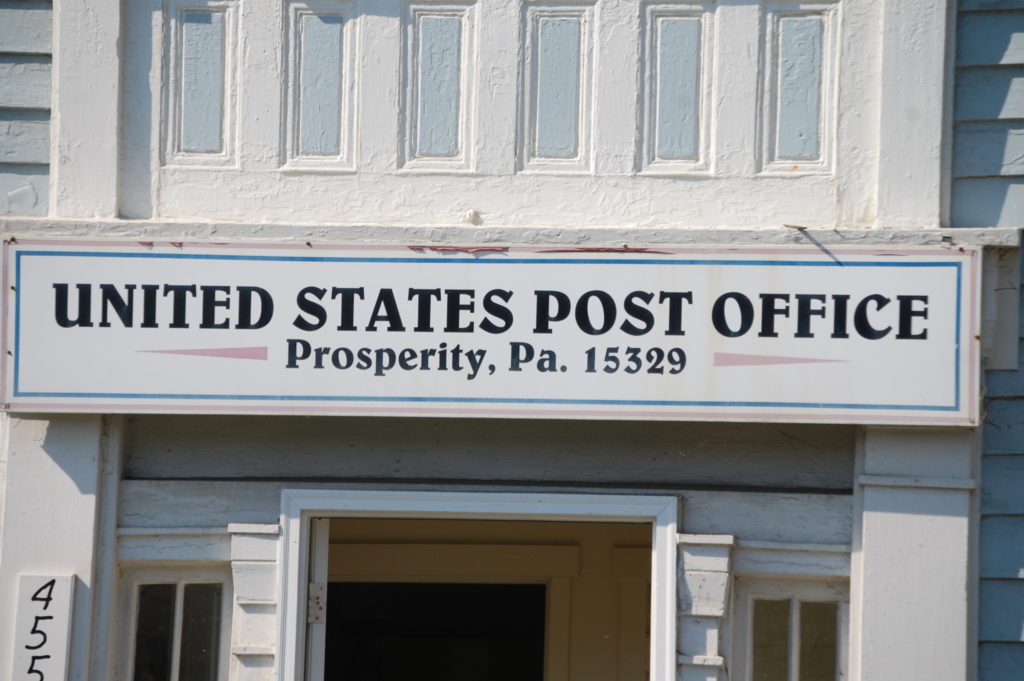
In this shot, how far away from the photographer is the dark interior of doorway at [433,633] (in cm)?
809

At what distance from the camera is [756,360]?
4641 millimetres

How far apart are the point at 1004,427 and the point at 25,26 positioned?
160 inches

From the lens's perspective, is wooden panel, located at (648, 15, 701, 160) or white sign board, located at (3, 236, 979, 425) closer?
white sign board, located at (3, 236, 979, 425)

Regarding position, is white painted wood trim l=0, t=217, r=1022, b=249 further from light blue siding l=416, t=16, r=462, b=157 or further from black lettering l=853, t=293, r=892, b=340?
light blue siding l=416, t=16, r=462, b=157

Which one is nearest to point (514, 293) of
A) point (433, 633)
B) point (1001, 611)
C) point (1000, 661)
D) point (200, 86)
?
point (200, 86)

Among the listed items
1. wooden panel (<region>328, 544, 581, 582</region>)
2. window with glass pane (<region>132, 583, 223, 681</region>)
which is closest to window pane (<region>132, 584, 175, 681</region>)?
window with glass pane (<region>132, 583, 223, 681</region>)

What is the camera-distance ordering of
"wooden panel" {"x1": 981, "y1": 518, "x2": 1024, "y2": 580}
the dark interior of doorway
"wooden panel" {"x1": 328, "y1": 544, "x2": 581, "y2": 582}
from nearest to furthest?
"wooden panel" {"x1": 981, "y1": 518, "x2": 1024, "y2": 580} → "wooden panel" {"x1": 328, "y1": 544, "x2": 581, "y2": 582} → the dark interior of doorway

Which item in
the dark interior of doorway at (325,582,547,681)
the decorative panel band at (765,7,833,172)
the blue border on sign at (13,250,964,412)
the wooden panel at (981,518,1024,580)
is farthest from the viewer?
the dark interior of doorway at (325,582,547,681)

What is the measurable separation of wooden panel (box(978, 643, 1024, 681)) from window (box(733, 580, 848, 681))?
0.51 m

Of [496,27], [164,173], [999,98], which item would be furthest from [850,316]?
[164,173]

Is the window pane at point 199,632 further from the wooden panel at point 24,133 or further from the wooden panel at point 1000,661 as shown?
the wooden panel at point 1000,661

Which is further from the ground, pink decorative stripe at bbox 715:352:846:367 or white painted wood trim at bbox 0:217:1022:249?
white painted wood trim at bbox 0:217:1022:249

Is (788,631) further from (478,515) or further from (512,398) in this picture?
(512,398)

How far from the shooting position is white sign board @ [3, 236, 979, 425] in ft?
15.1
